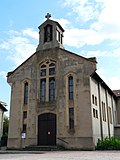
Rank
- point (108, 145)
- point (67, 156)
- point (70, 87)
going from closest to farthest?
point (67, 156), point (108, 145), point (70, 87)

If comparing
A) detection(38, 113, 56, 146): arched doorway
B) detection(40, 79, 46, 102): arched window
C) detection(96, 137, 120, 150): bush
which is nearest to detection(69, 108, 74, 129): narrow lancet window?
detection(38, 113, 56, 146): arched doorway

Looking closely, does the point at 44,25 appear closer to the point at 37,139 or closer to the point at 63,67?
the point at 63,67

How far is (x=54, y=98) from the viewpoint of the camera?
2603cm

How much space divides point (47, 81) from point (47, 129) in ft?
19.3

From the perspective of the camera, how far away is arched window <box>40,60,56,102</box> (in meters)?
26.5

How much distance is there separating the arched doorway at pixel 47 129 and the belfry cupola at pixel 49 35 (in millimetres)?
9136

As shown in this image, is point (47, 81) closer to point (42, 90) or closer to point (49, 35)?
point (42, 90)

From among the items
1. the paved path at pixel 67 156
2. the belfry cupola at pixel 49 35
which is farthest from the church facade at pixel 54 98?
the paved path at pixel 67 156

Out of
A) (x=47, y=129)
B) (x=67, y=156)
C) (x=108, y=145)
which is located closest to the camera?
(x=67, y=156)

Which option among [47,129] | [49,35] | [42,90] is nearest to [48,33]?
[49,35]

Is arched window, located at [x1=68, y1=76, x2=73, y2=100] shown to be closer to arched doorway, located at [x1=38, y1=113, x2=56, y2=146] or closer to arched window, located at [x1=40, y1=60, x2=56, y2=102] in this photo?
arched window, located at [x1=40, y1=60, x2=56, y2=102]

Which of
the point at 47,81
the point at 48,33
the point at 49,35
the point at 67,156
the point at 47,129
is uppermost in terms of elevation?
the point at 48,33

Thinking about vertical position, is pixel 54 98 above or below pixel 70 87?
below

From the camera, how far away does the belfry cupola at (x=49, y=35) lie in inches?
1119
